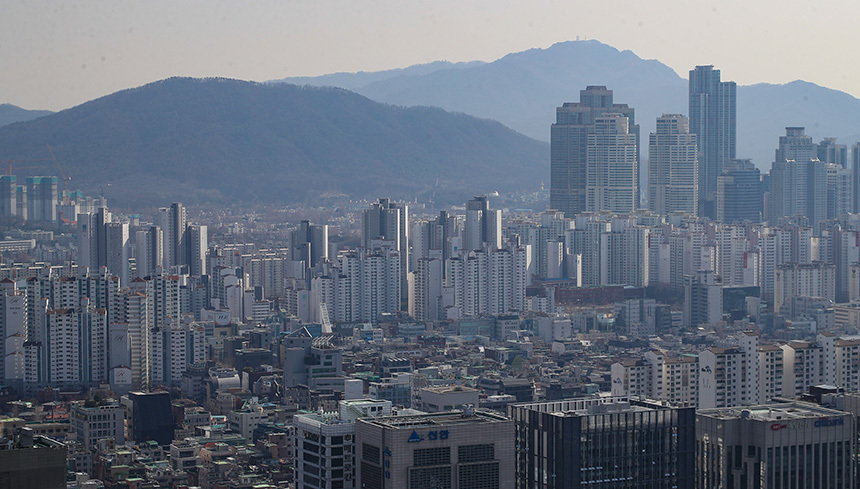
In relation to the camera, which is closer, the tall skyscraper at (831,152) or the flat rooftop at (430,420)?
the flat rooftop at (430,420)

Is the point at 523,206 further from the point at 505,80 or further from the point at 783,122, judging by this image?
the point at 505,80

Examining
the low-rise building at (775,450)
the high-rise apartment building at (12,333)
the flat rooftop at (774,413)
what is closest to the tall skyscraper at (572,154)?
the high-rise apartment building at (12,333)

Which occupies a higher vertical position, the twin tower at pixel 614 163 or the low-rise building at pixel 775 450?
the twin tower at pixel 614 163

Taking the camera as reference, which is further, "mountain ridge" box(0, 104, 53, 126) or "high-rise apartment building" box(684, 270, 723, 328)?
"mountain ridge" box(0, 104, 53, 126)

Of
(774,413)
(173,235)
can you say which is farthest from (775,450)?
(173,235)

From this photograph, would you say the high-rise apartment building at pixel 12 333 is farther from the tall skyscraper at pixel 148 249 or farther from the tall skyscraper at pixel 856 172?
the tall skyscraper at pixel 856 172

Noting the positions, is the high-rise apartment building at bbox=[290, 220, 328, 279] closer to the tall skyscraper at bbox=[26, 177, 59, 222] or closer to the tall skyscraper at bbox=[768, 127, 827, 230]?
the tall skyscraper at bbox=[26, 177, 59, 222]

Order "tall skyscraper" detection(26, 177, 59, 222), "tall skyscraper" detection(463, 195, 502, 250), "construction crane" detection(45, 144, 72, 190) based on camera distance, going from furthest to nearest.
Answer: "construction crane" detection(45, 144, 72, 190), "tall skyscraper" detection(26, 177, 59, 222), "tall skyscraper" detection(463, 195, 502, 250)

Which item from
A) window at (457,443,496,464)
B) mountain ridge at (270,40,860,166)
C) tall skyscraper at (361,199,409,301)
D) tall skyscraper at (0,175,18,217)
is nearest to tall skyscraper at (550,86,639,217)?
A: tall skyscraper at (361,199,409,301)
